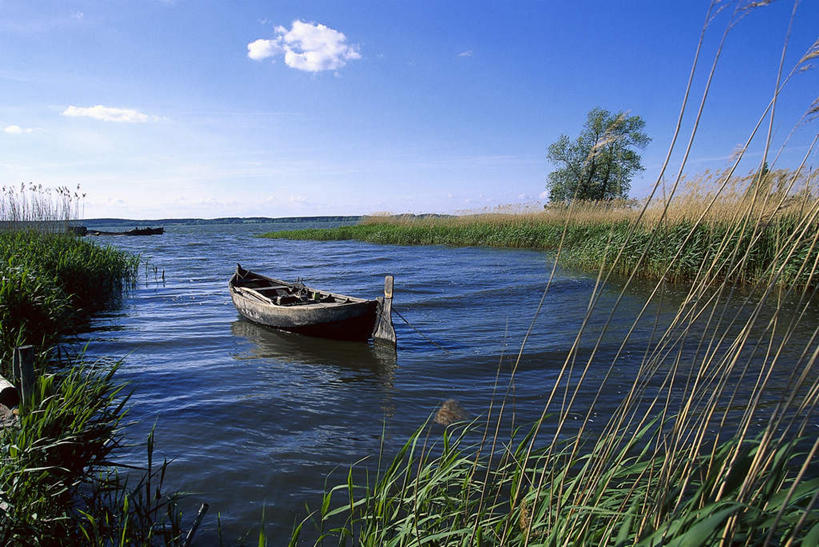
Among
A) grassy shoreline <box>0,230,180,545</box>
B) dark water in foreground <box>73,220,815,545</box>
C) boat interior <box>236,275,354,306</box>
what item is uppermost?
boat interior <box>236,275,354,306</box>

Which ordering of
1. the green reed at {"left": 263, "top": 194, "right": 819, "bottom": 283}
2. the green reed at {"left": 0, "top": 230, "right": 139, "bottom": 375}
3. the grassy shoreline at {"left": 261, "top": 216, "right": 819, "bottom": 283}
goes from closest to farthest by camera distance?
the green reed at {"left": 0, "top": 230, "right": 139, "bottom": 375}, the grassy shoreline at {"left": 261, "top": 216, "right": 819, "bottom": 283}, the green reed at {"left": 263, "top": 194, "right": 819, "bottom": 283}

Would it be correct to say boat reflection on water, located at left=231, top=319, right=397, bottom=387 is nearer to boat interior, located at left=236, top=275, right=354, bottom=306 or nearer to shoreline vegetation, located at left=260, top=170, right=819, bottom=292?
boat interior, located at left=236, top=275, right=354, bottom=306

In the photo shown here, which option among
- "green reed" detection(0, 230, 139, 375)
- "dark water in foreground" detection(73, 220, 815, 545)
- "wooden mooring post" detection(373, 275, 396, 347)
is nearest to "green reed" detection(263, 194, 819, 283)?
"dark water in foreground" detection(73, 220, 815, 545)

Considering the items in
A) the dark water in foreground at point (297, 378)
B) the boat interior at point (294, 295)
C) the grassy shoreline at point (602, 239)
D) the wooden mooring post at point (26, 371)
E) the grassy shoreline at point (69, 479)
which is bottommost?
the dark water in foreground at point (297, 378)

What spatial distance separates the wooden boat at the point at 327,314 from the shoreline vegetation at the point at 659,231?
390 cm

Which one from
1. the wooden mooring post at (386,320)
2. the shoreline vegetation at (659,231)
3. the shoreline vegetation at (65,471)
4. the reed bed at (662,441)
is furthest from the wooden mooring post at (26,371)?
the wooden mooring post at (386,320)

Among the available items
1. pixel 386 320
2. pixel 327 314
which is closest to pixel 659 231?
pixel 386 320

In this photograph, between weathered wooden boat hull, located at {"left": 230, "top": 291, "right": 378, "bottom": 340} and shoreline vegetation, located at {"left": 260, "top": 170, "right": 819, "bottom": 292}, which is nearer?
shoreline vegetation, located at {"left": 260, "top": 170, "right": 819, "bottom": 292}

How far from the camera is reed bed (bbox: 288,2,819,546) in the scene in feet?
5.52

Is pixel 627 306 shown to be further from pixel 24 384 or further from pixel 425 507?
pixel 24 384

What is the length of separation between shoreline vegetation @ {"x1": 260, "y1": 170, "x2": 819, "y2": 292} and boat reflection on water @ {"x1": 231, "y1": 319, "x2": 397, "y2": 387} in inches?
161

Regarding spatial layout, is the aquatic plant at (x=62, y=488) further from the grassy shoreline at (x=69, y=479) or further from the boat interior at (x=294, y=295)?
the boat interior at (x=294, y=295)

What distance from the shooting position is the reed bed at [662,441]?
5.52 feet

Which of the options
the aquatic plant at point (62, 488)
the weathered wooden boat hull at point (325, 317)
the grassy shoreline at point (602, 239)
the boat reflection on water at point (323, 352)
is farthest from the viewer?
the grassy shoreline at point (602, 239)
